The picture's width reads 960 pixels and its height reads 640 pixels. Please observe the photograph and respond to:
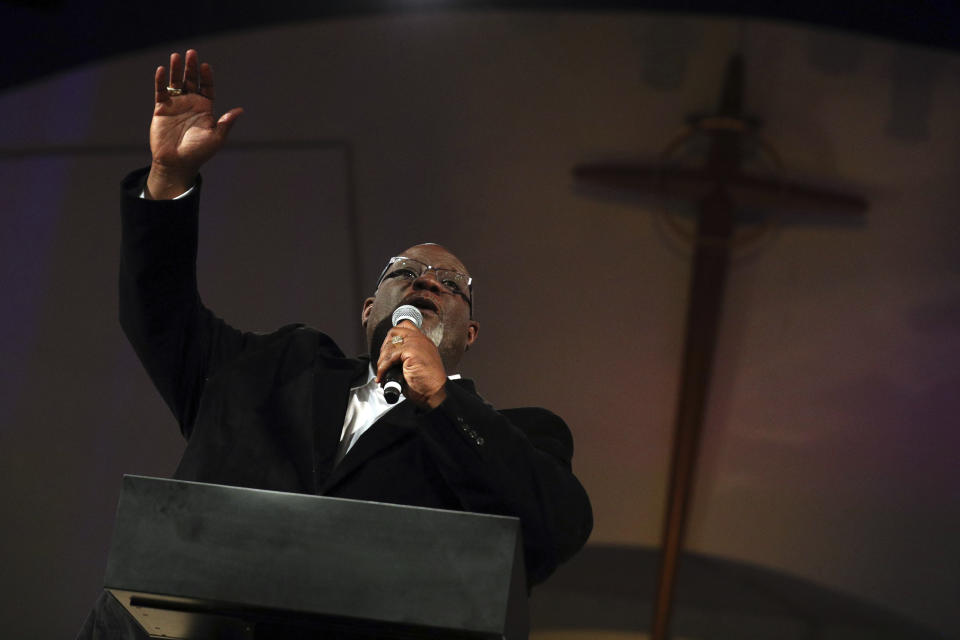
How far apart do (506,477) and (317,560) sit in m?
0.38

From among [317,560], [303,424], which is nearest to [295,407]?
[303,424]

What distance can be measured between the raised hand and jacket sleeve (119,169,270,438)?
3cm

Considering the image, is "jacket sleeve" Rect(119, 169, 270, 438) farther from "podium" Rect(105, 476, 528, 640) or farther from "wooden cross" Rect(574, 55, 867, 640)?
"wooden cross" Rect(574, 55, 867, 640)

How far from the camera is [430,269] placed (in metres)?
2.01

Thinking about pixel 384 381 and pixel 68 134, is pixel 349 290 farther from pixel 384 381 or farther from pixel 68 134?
pixel 384 381

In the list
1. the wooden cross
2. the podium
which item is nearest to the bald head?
the podium

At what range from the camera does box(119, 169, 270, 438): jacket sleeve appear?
1592 millimetres

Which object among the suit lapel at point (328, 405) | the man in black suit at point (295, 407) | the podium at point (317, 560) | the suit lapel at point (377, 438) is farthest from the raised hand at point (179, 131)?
the podium at point (317, 560)

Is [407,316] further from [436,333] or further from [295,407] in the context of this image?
[436,333]

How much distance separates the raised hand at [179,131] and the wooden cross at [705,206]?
1.56m

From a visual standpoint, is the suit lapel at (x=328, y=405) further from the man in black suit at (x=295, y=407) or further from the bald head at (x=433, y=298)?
the bald head at (x=433, y=298)

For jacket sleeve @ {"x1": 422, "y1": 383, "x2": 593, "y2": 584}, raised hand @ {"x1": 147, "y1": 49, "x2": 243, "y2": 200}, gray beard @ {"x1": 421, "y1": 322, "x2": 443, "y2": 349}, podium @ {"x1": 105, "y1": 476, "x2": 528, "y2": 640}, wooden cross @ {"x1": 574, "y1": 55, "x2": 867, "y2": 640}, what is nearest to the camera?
podium @ {"x1": 105, "y1": 476, "x2": 528, "y2": 640}

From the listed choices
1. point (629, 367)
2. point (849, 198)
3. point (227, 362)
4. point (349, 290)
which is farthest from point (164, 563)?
point (849, 198)

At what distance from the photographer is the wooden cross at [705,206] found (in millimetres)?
2988
